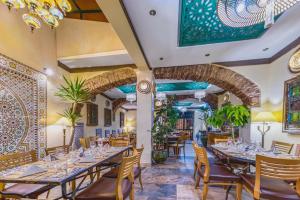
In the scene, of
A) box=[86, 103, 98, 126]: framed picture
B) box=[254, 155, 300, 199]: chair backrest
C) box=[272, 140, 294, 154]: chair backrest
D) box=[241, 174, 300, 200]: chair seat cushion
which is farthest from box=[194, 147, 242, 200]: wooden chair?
box=[86, 103, 98, 126]: framed picture

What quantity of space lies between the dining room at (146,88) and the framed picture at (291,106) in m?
0.02

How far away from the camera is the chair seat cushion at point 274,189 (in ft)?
5.89

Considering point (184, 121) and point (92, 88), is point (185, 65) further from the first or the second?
point (184, 121)

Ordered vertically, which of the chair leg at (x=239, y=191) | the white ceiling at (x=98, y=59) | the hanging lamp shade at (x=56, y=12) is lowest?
the chair leg at (x=239, y=191)

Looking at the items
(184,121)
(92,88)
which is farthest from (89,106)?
(184,121)

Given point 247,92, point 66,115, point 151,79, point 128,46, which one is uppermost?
point 128,46

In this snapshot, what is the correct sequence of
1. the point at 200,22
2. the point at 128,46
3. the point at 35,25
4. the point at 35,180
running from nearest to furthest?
the point at 35,180, the point at 35,25, the point at 200,22, the point at 128,46

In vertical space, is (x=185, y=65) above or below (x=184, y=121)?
above

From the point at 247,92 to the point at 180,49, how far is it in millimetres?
2384

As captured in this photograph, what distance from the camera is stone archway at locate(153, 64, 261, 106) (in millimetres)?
4480

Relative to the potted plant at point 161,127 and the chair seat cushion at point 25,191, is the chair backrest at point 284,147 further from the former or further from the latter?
the chair seat cushion at point 25,191

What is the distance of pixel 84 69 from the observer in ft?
17.5

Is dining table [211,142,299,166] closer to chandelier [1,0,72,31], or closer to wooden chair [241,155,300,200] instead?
wooden chair [241,155,300,200]

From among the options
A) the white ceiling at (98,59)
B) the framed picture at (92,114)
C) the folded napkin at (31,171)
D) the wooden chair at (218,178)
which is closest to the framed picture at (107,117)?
the framed picture at (92,114)
